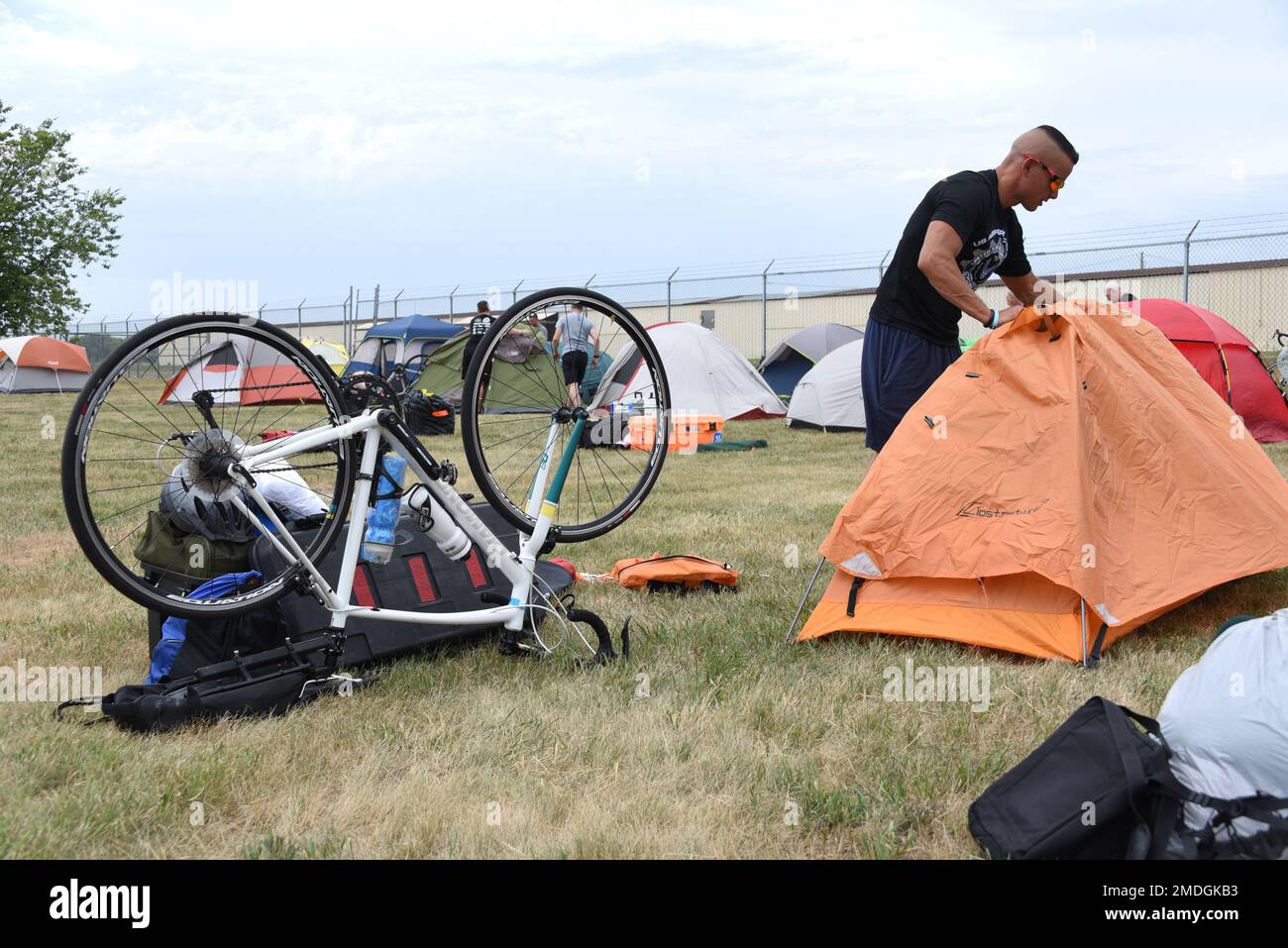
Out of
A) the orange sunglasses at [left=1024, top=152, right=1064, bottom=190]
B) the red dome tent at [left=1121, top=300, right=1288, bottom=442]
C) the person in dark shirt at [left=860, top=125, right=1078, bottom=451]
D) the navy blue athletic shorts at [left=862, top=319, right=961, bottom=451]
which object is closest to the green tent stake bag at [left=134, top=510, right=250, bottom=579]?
the navy blue athletic shorts at [left=862, top=319, right=961, bottom=451]

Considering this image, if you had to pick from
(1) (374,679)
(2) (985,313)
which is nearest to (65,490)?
(1) (374,679)

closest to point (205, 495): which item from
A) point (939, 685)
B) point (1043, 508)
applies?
point (939, 685)

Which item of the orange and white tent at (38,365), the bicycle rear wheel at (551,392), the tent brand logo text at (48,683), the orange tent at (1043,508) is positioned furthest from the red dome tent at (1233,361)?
the orange and white tent at (38,365)

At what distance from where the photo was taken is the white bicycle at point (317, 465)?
2883 millimetres

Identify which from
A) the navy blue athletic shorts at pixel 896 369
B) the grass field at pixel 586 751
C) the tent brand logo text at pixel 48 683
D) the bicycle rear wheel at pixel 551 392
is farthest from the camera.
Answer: the navy blue athletic shorts at pixel 896 369

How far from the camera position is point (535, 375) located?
333 centimetres

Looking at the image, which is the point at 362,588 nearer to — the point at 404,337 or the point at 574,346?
the point at 574,346

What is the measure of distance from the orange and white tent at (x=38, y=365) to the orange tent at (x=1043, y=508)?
78.6ft

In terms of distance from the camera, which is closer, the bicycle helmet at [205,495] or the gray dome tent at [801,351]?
the bicycle helmet at [205,495]

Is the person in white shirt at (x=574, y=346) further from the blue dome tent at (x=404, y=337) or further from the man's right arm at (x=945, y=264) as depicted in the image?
the blue dome tent at (x=404, y=337)

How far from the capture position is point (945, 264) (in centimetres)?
380
